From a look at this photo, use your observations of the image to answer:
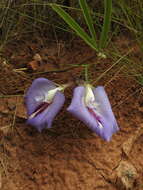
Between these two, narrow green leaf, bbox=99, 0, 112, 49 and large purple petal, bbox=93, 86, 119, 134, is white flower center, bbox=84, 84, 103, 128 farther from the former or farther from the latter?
narrow green leaf, bbox=99, 0, 112, 49

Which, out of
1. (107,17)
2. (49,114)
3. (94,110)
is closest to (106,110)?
(94,110)

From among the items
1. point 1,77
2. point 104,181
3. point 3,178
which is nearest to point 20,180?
point 3,178

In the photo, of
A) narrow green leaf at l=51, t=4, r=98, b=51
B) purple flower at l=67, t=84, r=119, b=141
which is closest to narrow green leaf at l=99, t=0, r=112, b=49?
narrow green leaf at l=51, t=4, r=98, b=51

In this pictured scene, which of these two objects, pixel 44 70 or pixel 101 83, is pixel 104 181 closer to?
pixel 101 83

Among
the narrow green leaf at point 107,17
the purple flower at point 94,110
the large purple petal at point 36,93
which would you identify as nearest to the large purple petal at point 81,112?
the purple flower at point 94,110

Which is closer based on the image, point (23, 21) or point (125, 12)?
point (125, 12)

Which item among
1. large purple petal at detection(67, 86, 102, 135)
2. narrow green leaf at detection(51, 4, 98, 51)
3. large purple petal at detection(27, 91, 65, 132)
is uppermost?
narrow green leaf at detection(51, 4, 98, 51)

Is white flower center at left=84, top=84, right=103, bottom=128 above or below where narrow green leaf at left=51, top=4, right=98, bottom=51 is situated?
below

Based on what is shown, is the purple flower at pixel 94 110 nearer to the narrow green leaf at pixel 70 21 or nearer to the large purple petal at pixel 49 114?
the large purple petal at pixel 49 114
